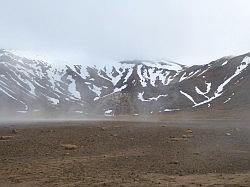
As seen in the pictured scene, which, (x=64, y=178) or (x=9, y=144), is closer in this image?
(x=64, y=178)

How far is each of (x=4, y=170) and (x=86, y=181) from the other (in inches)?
185

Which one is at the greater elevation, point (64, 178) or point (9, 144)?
point (9, 144)

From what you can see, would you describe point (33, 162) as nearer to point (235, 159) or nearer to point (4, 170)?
point (4, 170)

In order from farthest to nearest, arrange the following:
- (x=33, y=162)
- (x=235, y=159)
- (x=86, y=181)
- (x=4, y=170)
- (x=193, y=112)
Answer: (x=193, y=112) < (x=235, y=159) < (x=33, y=162) < (x=4, y=170) < (x=86, y=181)

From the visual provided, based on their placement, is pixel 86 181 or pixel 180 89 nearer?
pixel 86 181

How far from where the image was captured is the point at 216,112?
12419 centimetres

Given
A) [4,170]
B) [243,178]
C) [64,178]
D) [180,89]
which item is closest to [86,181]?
[64,178]

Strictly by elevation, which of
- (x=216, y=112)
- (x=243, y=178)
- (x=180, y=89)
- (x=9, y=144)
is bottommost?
(x=243, y=178)

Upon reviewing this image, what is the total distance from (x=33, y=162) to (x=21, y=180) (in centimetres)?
476

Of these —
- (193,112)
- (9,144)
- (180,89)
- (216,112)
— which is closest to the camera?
(9,144)

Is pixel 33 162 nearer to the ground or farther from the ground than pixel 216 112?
nearer to the ground

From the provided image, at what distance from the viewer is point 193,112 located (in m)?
135

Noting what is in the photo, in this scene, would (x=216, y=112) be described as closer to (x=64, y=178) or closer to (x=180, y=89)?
(x=180, y=89)

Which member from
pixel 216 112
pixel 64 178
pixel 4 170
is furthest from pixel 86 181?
pixel 216 112
